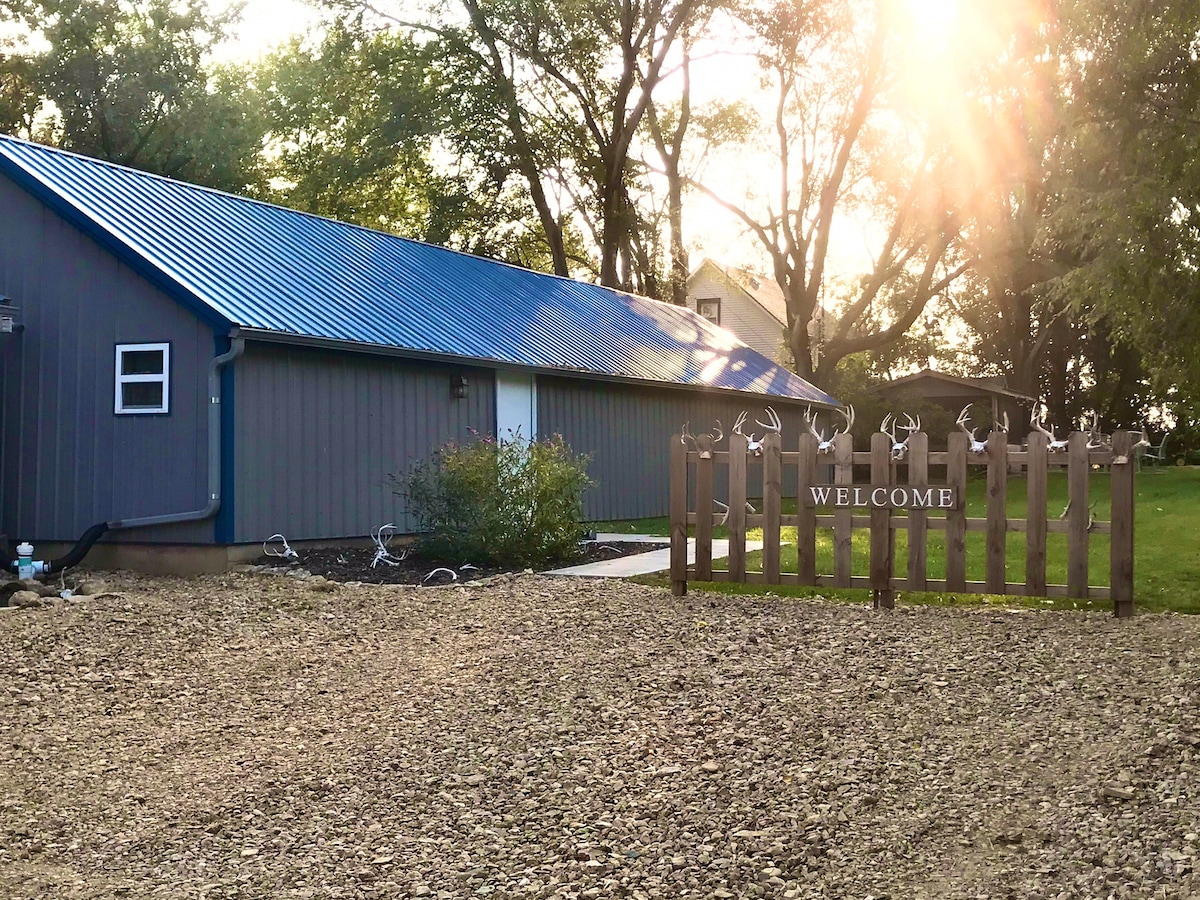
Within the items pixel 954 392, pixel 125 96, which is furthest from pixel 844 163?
pixel 125 96

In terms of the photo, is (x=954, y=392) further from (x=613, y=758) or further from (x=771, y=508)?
(x=613, y=758)

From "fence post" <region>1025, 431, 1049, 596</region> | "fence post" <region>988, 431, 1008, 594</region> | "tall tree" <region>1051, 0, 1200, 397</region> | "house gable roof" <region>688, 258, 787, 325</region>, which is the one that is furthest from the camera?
"house gable roof" <region>688, 258, 787, 325</region>

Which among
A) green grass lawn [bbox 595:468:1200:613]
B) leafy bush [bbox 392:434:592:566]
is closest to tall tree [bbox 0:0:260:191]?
green grass lawn [bbox 595:468:1200:613]

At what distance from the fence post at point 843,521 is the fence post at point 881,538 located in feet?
0.62

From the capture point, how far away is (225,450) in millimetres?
12352

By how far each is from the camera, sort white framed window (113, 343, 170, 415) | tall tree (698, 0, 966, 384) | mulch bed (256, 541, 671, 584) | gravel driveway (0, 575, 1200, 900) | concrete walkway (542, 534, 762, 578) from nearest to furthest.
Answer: gravel driveway (0, 575, 1200, 900), concrete walkway (542, 534, 762, 578), mulch bed (256, 541, 671, 584), white framed window (113, 343, 170, 415), tall tree (698, 0, 966, 384)

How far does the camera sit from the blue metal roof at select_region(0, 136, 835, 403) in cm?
1300

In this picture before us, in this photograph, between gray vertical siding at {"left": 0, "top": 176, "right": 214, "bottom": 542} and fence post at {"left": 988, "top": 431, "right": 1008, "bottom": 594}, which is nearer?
fence post at {"left": 988, "top": 431, "right": 1008, "bottom": 594}

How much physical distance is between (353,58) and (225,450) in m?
27.6

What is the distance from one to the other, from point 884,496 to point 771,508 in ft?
3.06

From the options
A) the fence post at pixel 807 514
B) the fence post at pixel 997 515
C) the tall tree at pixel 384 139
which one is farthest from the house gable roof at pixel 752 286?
the fence post at pixel 997 515

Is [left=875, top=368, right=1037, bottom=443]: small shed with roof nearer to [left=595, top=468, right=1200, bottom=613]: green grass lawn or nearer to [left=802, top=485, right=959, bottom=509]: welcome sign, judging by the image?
[left=595, top=468, right=1200, bottom=613]: green grass lawn

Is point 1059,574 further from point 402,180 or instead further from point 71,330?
point 402,180

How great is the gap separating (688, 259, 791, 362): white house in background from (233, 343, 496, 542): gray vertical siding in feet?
117
